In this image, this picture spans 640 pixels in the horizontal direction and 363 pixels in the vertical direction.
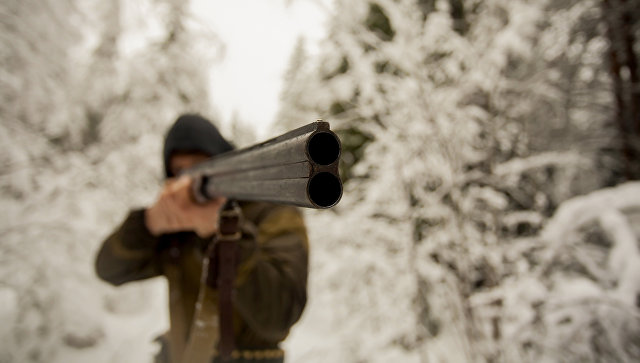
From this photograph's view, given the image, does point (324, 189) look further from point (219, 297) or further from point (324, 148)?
point (219, 297)

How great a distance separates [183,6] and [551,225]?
1000 centimetres

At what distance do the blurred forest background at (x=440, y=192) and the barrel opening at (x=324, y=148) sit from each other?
2.22 m

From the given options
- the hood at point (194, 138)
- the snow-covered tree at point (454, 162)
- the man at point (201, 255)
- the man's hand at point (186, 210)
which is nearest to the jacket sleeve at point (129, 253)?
the man at point (201, 255)

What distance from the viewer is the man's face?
243 cm

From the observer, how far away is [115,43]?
7.68 metres

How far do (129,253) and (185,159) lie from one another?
2.66 ft

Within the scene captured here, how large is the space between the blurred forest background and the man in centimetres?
122

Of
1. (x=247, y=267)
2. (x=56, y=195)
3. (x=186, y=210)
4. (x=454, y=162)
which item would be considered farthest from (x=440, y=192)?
(x=56, y=195)

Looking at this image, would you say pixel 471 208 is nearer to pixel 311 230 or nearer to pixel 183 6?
pixel 311 230

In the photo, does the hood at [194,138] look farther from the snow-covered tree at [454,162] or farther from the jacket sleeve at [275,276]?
the snow-covered tree at [454,162]

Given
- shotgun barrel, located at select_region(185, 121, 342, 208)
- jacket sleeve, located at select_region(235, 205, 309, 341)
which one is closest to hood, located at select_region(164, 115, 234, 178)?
jacket sleeve, located at select_region(235, 205, 309, 341)

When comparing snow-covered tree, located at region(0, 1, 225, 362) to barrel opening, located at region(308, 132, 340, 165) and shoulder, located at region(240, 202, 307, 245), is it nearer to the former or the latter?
shoulder, located at region(240, 202, 307, 245)

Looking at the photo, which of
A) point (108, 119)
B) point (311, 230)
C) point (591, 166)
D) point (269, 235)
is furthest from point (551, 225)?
point (108, 119)

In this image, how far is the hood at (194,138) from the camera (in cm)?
239
